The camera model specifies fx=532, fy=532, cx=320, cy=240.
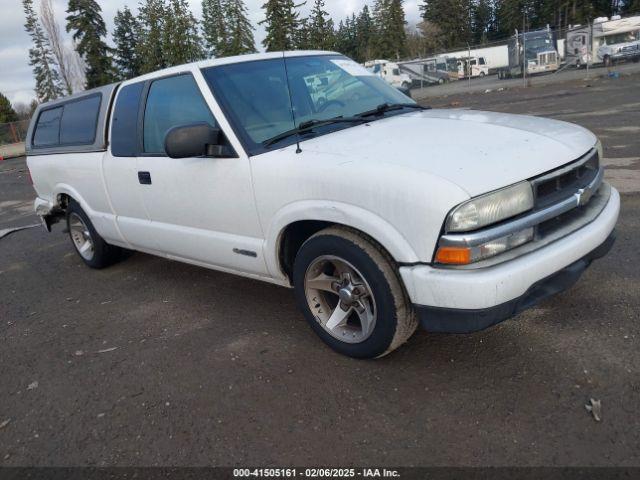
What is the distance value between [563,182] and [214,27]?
1451 inches

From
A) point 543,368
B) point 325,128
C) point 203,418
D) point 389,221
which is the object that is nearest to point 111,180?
point 325,128

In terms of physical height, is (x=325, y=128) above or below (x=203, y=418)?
above

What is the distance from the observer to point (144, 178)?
13.7 ft

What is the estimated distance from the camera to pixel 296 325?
3.74m

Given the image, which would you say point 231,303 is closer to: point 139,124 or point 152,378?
point 152,378

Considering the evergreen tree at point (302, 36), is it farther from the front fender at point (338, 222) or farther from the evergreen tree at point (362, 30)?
the evergreen tree at point (362, 30)

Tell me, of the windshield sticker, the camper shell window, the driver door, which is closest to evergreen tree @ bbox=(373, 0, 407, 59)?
the camper shell window

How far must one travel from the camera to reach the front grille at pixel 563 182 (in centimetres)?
268

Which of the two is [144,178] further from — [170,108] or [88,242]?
[88,242]

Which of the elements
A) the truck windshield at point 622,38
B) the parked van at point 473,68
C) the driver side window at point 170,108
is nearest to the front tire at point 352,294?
the driver side window at point 170,108

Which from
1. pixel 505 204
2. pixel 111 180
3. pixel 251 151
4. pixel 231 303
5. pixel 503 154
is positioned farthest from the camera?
pixel 111 180

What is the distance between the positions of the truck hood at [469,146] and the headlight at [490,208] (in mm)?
41

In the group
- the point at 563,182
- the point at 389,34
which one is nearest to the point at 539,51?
the point at 563,182

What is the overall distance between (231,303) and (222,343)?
690 millimetres
